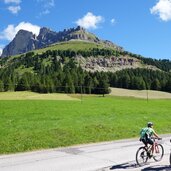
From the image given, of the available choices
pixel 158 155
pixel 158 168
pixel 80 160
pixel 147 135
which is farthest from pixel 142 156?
pixel 80 160

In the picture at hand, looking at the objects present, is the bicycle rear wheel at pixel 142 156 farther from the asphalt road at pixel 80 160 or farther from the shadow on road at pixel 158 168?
the shadow on road at pixel 158 168

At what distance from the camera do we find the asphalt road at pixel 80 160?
1825cm

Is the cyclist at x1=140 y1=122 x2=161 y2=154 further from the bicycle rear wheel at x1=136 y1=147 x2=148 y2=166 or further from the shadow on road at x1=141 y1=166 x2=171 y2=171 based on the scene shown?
the shadow on road at x1=141 y1=166 x2=171 y2=171

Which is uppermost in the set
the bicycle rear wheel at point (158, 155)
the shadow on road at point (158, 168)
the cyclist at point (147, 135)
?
the cyclist at point (147, 135)

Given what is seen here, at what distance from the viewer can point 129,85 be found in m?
159

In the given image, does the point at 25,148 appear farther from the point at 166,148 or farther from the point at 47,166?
the point at 166,148

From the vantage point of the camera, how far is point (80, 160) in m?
20.3

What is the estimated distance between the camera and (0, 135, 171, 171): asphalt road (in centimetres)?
1825

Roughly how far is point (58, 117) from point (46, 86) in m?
83.7

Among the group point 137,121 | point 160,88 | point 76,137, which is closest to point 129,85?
point 160,88

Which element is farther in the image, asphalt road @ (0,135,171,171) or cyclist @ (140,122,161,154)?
cyclist @ (140,122,161,154)

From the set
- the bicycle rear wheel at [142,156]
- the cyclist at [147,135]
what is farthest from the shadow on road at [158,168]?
the cyclist at [147,135]

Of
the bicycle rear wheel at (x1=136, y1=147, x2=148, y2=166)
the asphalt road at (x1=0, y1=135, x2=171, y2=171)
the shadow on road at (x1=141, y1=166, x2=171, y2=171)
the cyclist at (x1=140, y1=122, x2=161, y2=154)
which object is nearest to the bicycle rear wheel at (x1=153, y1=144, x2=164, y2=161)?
the asphalt road at (x1=0, y1=135, x2=171, y2=171)

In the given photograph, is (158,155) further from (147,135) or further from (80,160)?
(80,160)
